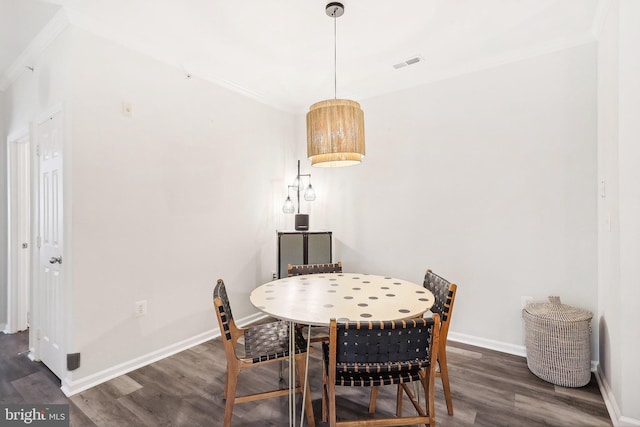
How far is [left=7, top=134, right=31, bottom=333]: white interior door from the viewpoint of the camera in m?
3.14

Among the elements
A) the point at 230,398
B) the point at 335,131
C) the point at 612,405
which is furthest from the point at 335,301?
the point at 612,405

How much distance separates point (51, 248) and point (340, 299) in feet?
7.30

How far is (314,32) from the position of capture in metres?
2.41

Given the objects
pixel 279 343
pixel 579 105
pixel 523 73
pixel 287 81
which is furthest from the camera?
pixel 287 81

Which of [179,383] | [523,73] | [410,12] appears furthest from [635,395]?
[179,383]

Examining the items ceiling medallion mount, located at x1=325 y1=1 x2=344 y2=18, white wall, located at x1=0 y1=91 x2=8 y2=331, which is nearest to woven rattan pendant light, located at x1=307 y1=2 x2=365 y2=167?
ceiling medallion mount, located at x1=325 y1=1 x2=344 y2=18

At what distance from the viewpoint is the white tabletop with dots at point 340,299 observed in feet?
5.31

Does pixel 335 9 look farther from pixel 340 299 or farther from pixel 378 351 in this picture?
pixel 378 351

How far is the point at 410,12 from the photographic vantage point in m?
2.19

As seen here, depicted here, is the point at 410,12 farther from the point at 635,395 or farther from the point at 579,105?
the point at 635,395

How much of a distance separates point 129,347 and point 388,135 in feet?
10.0

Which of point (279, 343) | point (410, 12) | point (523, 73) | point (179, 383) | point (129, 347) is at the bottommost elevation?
point (179, 383)

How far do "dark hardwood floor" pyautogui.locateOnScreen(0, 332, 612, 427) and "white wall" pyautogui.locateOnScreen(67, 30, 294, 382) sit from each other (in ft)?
0.99

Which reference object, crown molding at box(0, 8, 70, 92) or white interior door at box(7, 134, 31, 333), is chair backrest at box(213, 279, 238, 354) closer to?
crown molding at box(0, 8, 70, 92)
